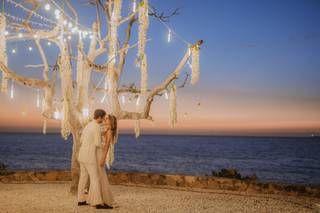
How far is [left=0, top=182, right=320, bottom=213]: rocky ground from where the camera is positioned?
6.74 metres

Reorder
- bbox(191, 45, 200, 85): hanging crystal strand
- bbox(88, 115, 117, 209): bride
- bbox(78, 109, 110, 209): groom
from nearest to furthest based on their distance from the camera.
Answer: bbox(78, 109, 110, 209): groom < bbox(88, 115, 117, 209): bride < bbox(191, 45, 200, 85): hanging crystal strand

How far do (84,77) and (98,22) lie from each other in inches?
51.1

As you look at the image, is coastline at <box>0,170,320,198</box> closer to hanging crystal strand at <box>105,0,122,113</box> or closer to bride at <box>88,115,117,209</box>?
hanging crystal strand at <box>105,0,122,113</box>

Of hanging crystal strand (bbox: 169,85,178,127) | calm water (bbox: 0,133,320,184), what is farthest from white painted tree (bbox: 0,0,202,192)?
calm water (bbox: 0,133,320,184)

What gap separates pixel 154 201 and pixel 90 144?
1.89m

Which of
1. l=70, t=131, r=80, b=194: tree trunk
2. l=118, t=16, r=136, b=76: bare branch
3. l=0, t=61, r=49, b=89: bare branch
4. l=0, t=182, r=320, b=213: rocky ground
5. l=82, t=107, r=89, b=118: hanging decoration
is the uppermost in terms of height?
l=118, t=16, r=136, b=76: bare branch


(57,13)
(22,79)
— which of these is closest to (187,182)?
(22,79)

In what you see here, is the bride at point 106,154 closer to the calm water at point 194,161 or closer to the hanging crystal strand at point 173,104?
the hanging crystal strand at point 173,104

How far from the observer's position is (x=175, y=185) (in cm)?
1003

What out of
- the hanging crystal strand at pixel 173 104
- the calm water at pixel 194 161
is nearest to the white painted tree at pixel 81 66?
the hanging crystal strand at pixel 173 104

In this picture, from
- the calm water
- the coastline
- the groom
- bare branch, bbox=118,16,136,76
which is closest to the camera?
the groom

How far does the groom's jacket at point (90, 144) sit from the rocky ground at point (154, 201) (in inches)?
34.0

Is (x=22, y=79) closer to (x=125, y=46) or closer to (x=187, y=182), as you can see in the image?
(x=125, y=46)

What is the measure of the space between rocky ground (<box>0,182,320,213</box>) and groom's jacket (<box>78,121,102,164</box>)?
0.86 m
